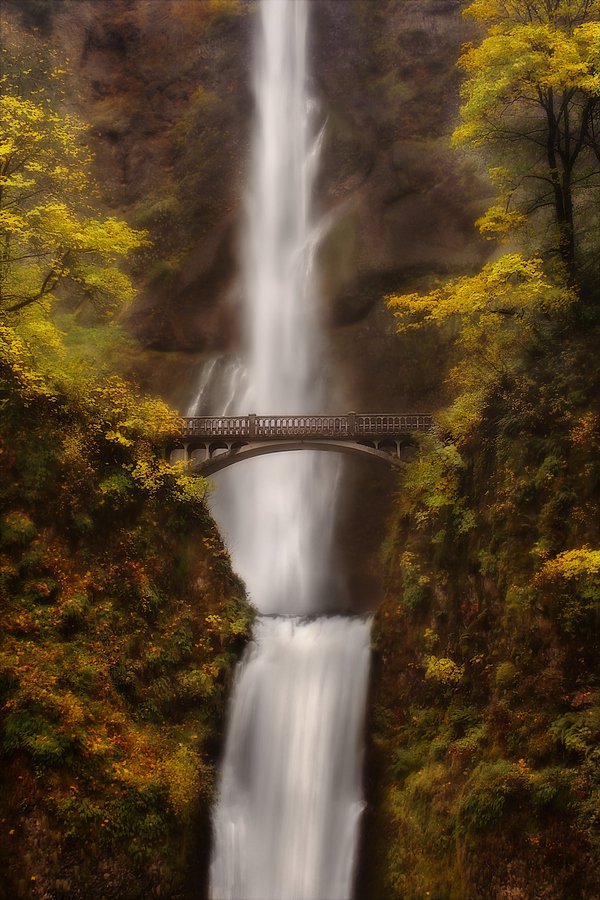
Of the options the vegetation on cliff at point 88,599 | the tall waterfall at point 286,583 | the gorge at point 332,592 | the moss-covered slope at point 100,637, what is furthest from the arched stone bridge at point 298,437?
the tall waterfall at point 286,583

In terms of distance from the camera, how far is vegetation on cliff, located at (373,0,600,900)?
12055 mm

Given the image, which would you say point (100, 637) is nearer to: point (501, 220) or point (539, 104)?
point (501, 220)

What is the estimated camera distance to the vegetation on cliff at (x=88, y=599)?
13805 millimetres

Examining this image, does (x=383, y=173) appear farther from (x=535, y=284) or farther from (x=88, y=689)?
(x=88, y=689)

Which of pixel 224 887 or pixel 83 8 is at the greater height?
pixel 83 8

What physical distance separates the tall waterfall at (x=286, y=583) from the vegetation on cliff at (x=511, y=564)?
139cm

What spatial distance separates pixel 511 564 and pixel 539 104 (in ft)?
36.1

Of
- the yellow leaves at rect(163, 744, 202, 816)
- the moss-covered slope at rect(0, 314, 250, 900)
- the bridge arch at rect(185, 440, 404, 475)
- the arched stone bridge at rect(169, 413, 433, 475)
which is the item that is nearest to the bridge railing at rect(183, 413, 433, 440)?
the arched stone bridge at rect(169, 413, 433, 475)

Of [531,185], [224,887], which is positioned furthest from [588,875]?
[531,185]

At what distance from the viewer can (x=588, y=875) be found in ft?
34.7

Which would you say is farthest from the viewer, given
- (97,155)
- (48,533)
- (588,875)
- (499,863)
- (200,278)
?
(97,155)

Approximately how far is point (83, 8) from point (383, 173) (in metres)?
21.4

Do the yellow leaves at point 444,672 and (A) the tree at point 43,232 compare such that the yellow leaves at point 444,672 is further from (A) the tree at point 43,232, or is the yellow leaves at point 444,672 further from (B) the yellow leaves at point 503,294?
(A) the tree at point 43,232

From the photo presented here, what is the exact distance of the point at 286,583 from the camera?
27.9 m
